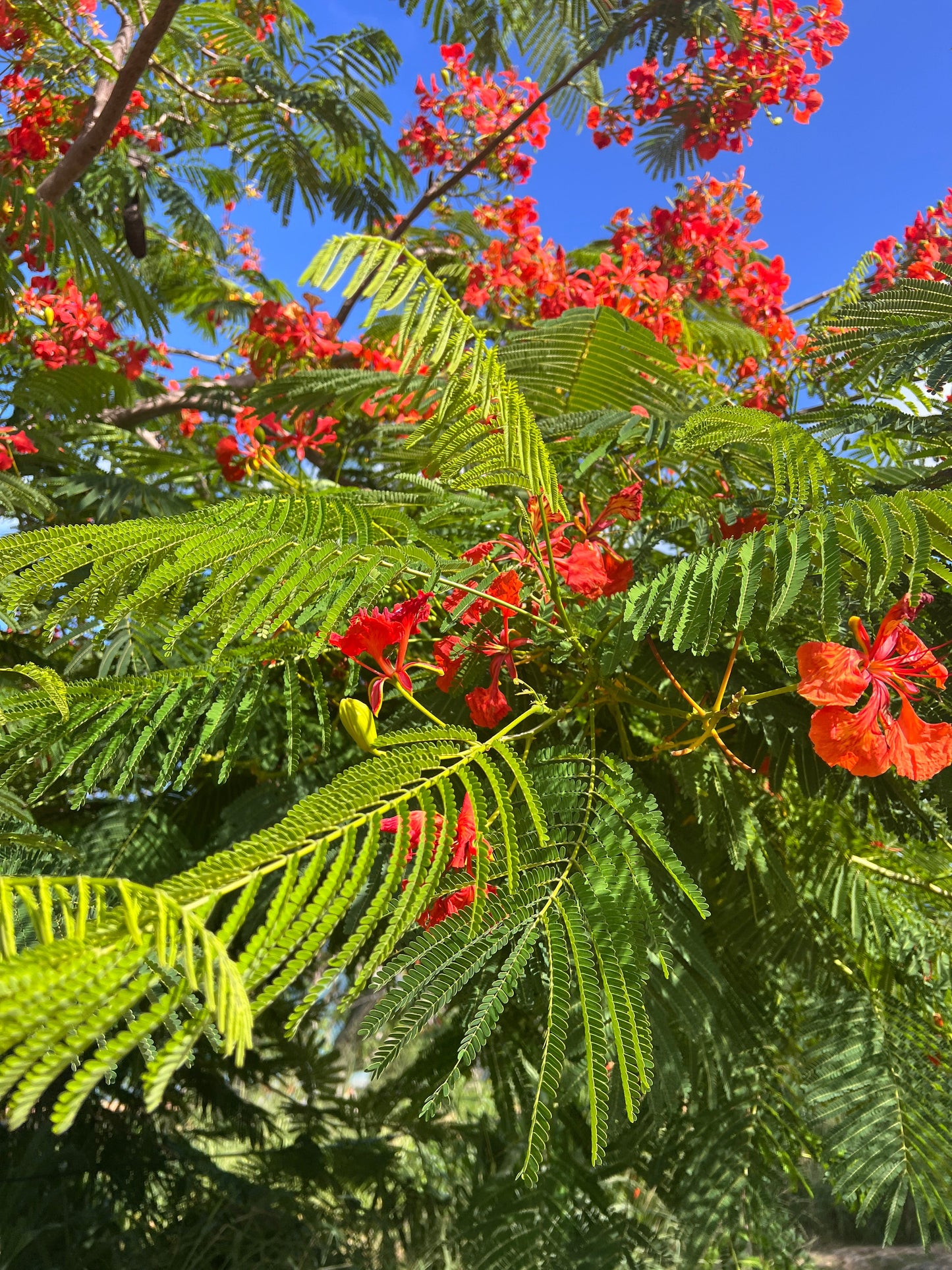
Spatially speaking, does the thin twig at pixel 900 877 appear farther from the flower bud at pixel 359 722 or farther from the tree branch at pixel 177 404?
the tree branch at pixel 177 404

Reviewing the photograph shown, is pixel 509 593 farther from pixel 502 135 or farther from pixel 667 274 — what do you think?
pixel 502 135

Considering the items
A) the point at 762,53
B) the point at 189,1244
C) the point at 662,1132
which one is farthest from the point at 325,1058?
the point at 762,53

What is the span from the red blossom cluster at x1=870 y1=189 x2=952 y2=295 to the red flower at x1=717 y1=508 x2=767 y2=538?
162cm

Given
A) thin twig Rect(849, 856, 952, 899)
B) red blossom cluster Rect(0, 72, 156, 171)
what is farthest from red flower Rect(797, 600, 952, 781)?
red blossom cluster Rect(0, 72, 156, 171)

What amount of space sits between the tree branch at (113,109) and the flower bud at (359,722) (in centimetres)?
214

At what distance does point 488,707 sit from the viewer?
42.0 inches

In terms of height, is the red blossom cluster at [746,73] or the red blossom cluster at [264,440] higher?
the red blossom cluster at [746,73]

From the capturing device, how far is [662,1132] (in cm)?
187

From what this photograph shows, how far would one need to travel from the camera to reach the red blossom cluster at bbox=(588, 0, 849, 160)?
11.4ft

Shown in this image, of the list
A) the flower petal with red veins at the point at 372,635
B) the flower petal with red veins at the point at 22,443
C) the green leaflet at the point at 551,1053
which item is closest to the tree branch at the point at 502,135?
the flower petal with red veins at the point at 22,443

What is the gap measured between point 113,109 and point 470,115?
2099 mm

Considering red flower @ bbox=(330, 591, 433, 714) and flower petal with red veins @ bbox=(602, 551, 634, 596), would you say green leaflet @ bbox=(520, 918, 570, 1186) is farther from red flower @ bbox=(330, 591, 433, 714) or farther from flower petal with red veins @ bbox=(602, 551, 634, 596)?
flower petal with red veins @ bbox=(602, 551, 634, 596)

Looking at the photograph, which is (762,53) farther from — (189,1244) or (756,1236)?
(189,1244)

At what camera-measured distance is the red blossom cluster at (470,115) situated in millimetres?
3887
